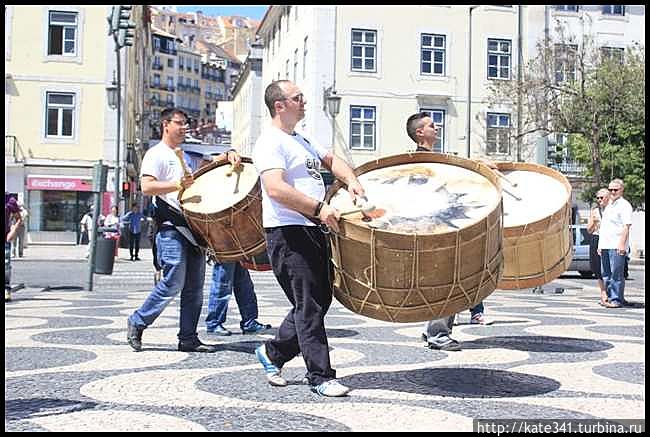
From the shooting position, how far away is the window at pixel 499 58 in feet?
131

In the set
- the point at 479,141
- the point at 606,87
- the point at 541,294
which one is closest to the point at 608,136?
the point at 606,87

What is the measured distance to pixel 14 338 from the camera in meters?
7.81

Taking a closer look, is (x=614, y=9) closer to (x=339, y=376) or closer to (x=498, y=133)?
(x=498, y=133)

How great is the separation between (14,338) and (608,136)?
28358mm

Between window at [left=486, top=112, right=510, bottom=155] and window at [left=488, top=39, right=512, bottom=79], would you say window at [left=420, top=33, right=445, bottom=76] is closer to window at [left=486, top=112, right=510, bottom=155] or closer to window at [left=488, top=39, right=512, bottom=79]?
window at [left=488, top=39, right=512, bottom=79]

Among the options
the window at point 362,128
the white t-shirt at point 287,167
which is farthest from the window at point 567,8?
the white t-shirt at point 287,167

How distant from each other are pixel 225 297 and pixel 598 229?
6.63 meters

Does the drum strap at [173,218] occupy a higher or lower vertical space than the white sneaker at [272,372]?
higher

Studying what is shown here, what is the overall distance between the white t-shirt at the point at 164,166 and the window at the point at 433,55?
3331cm

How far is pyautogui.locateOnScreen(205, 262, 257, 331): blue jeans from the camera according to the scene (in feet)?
27.6

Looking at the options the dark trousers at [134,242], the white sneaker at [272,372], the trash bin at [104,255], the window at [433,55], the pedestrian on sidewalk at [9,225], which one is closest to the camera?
the white sneaker at [272,372]

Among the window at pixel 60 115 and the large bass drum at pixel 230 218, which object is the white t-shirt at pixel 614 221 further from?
the window at pixel 60 115

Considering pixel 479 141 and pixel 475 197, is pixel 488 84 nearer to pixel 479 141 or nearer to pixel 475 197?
pixel 479 141

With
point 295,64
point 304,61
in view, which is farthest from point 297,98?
point 295,64
